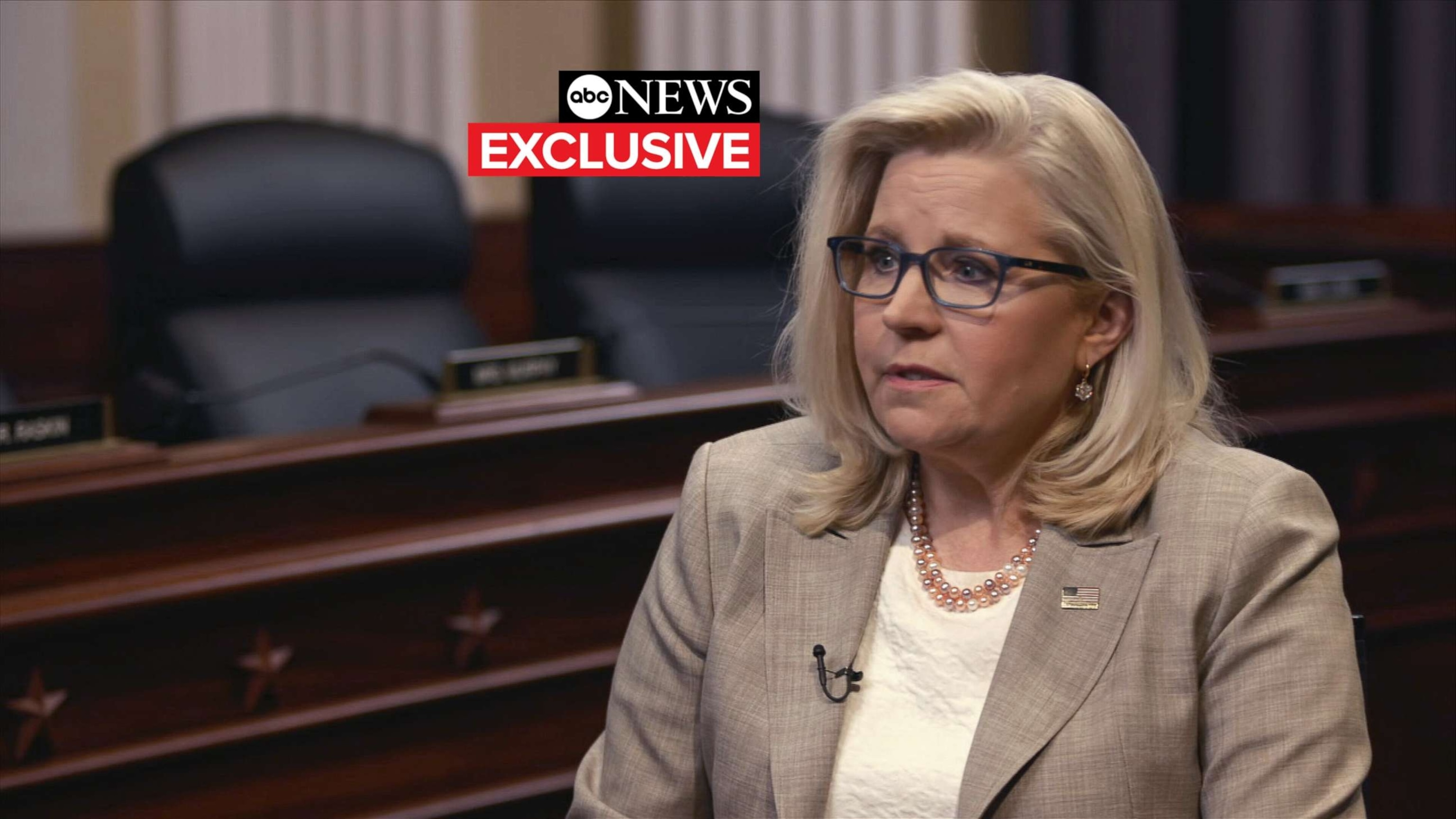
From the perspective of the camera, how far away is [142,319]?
2.58 metres

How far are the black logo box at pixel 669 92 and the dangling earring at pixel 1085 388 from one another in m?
1.77

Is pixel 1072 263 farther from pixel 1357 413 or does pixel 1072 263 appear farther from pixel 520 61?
pixel 520 61

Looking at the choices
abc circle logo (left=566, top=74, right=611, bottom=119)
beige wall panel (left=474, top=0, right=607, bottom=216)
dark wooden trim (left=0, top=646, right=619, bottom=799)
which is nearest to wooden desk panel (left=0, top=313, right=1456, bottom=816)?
dark wooden trim (left=0, top=646, right=619, bottom=799)

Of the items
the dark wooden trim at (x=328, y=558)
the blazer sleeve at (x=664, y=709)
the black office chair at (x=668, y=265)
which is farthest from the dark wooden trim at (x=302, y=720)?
the black office chair at (x=668, y=265)

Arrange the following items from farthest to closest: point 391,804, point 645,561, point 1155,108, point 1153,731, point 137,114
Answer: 1. point 1155,108
2. point 137,114
3. point 645,561
4. point 391,804
5. point 1153,731

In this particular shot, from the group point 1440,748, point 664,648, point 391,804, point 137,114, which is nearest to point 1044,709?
point 664,648

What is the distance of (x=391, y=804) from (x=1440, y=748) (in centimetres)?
138

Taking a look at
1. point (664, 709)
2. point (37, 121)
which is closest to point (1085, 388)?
point (664, 709)

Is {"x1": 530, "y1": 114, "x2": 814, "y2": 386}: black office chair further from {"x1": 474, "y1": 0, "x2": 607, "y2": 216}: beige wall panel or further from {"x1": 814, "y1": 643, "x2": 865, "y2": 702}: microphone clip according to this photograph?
{"x1": 814, "y1": 643, "x2": 865, "y2": 702}: microphone clip

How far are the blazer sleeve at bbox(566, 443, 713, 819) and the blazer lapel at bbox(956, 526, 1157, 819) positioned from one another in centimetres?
23

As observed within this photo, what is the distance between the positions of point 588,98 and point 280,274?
0.73 meters

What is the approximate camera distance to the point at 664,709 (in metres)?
1.30

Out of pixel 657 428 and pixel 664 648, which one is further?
pixel 657 428

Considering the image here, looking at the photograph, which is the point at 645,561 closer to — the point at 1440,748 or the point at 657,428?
the point at 657,428
